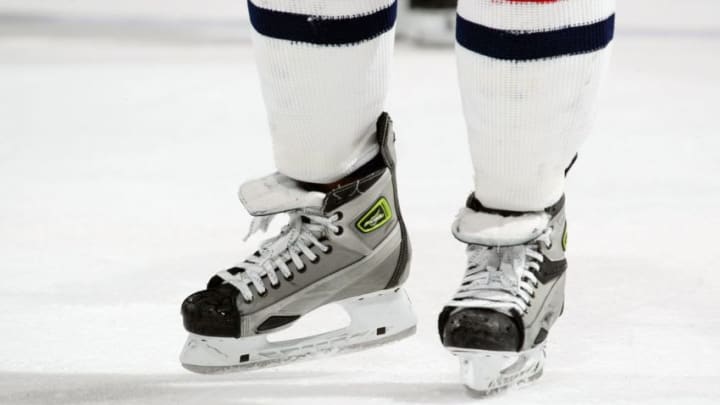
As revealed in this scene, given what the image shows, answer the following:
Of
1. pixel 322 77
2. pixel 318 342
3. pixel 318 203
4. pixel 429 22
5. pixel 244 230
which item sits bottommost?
pixel 429 22

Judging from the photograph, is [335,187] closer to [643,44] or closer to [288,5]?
[288,5]

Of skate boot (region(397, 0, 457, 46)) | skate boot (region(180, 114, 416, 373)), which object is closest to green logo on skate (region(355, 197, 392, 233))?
skate boot (region(180, 114, 416, 373))

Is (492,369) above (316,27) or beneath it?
beneath

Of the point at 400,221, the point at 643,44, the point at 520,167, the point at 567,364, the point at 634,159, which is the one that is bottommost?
the point at 643,44

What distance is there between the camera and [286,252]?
116 centimetres

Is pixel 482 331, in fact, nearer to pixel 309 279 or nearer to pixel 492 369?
pixel 492 369

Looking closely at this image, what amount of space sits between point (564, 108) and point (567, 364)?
0.97 feet

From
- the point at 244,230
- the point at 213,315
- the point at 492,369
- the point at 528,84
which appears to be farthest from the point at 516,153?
the point at 244,230

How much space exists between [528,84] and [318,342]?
340 mm

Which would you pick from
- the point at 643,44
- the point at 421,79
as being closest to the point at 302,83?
the point at 421,79

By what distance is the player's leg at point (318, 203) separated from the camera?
1106mm

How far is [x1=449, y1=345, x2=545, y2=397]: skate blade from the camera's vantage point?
3.39 ft

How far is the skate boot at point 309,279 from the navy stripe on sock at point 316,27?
0.10 m

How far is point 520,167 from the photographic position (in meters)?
1.03
